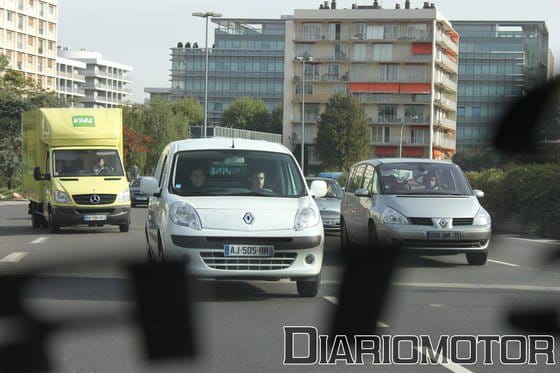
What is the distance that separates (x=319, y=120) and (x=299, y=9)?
16.9 m

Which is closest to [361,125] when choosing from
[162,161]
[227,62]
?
[227,62]

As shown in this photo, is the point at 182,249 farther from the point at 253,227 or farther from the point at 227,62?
the point at 227,62

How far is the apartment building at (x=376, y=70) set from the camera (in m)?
119

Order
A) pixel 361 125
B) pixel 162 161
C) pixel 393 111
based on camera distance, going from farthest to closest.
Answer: pixel 393 111 < pixel 361 125 < pixel 162 161

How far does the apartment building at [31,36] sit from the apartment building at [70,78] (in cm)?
3860

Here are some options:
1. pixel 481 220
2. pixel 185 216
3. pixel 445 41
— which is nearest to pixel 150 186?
pixel 185 216

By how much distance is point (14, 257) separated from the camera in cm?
1574

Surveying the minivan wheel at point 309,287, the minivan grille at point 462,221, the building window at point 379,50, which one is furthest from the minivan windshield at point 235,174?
the building window at point 379,50

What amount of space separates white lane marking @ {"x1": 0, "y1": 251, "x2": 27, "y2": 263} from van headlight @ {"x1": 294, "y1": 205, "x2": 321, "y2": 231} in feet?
19.3

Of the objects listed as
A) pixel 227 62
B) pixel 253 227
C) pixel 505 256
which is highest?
pixel 227 62

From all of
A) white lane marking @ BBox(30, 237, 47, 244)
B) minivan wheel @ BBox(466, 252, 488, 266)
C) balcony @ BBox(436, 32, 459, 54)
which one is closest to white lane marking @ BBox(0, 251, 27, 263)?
white lane marking @ BBox(30, 237, 47, 244)

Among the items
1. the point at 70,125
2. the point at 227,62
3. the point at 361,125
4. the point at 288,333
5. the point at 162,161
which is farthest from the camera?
the point at 227,62

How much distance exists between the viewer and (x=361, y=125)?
111 metres

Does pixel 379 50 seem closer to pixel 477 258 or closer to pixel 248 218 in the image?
pixel 477 258
